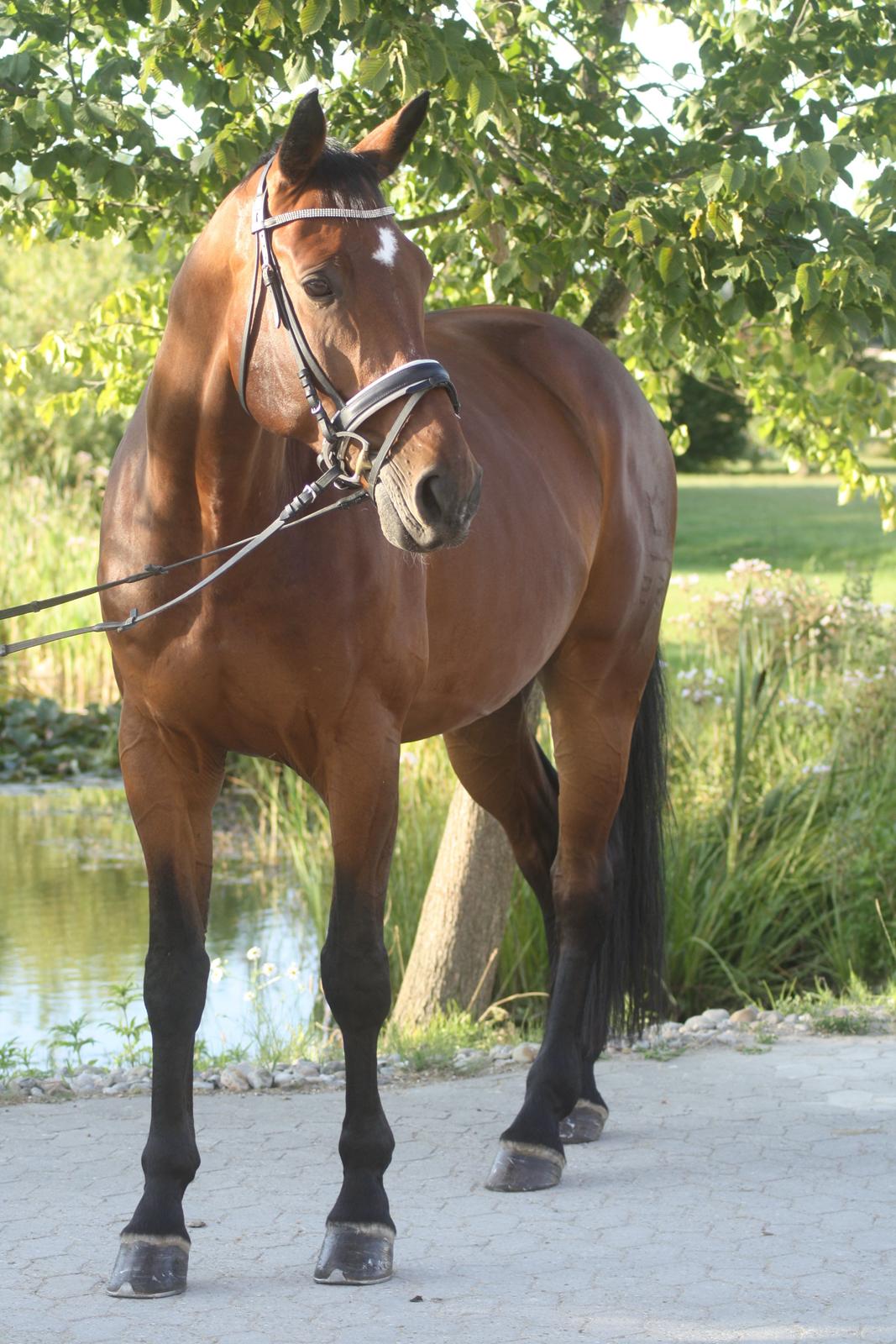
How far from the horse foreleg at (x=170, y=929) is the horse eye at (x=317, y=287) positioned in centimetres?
101

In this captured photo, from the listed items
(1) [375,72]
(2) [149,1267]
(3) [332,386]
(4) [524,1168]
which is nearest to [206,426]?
(3) [332,386]

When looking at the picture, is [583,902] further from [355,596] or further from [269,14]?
[269,14]

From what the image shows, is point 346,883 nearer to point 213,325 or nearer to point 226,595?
point 226,595

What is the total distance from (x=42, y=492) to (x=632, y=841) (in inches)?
414

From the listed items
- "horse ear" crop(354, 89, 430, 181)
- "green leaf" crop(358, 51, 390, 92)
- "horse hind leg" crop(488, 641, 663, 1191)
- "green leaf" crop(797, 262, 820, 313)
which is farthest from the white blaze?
"horse hind leg" crop(488, 641, 663, 1191)

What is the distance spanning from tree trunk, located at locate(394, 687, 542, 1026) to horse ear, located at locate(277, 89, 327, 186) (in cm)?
327

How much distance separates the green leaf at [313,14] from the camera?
12.3ft

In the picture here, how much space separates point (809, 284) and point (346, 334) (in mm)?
1904

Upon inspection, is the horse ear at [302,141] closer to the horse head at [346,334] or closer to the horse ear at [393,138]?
the horse head at [346,334]

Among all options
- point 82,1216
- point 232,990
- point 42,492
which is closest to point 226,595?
point 82,1216

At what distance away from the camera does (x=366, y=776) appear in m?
3.22

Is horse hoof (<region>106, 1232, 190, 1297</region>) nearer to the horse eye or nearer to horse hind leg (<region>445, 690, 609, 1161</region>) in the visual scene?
horse hind leg (<region>445, 690, 609, 1161</region>)

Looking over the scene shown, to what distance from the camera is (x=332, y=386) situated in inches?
111

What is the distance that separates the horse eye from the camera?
281 centimetres
